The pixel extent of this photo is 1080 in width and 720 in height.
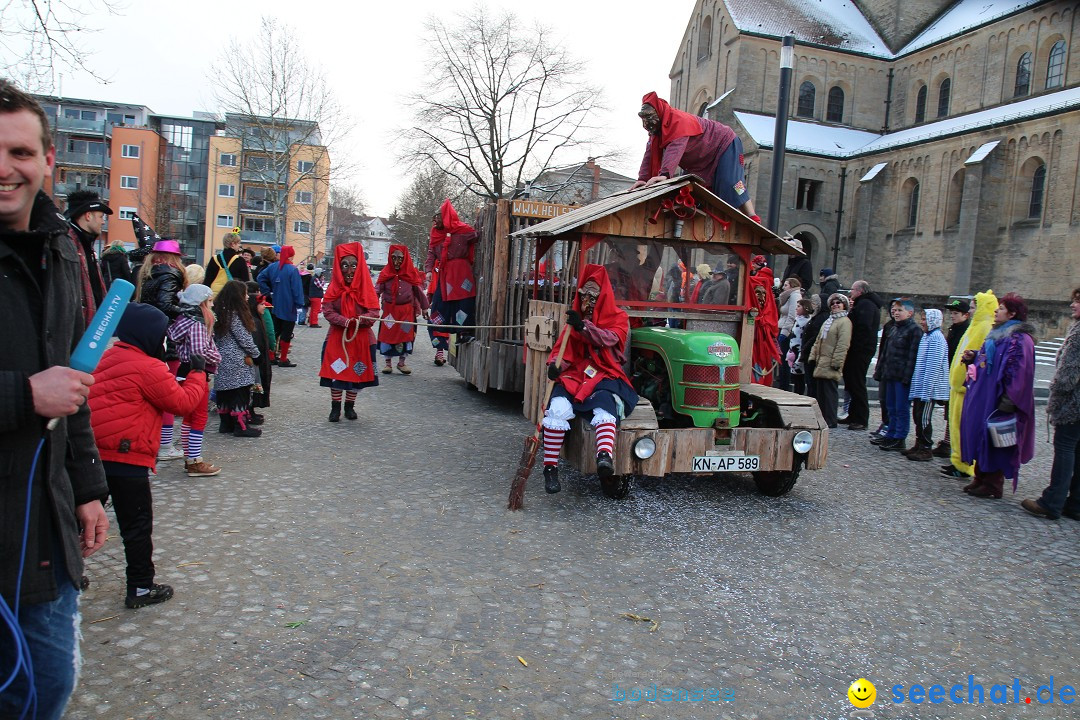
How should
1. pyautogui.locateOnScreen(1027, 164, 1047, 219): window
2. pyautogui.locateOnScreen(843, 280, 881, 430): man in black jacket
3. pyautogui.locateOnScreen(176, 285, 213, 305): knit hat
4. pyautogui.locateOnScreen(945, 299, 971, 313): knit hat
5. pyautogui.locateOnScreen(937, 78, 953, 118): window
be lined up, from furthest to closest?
1. pyautogui.locateOnScreen(937, 78, 953, 118): window
2. pyautogui.locateOnScreen(1027, 164, 1047, 219): window
3. pyautogui.locateOnScreen(843, 280, 881, 430): man in black jacket
4. pyautogui.locateOnScreen(945, 299, 971, 313): knit hat
5. pyautogui.locateOnScreen(176, 285, 213, 305): knit hat

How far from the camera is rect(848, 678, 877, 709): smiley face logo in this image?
3.33 metres

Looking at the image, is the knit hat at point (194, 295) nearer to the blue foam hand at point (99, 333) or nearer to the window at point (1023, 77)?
the blue foam hand at point (99, 333)

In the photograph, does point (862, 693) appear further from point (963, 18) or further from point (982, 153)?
point (963, 18)

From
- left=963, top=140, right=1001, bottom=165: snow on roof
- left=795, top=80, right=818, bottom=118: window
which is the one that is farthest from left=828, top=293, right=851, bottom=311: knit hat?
left=795, top=80, right=818, bottom=118: window

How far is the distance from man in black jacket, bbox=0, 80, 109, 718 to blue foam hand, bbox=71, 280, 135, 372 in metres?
0.07

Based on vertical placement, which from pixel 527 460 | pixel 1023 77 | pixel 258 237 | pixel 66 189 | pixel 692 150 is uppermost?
pixel 1023 77

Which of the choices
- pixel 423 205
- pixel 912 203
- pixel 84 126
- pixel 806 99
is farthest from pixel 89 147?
pixel 912 203

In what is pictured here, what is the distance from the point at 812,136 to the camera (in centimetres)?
4206

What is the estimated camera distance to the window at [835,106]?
43281 mm

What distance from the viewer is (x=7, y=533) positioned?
71.5 inches

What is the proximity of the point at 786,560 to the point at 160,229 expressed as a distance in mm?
48278

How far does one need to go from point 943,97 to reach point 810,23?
9539 mm

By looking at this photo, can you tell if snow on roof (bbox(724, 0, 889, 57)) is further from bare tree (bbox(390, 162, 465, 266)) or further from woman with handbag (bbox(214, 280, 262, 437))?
woman with handbag (bbox(214, 280, 262, 437))

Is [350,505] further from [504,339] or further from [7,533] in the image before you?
[504,339]
